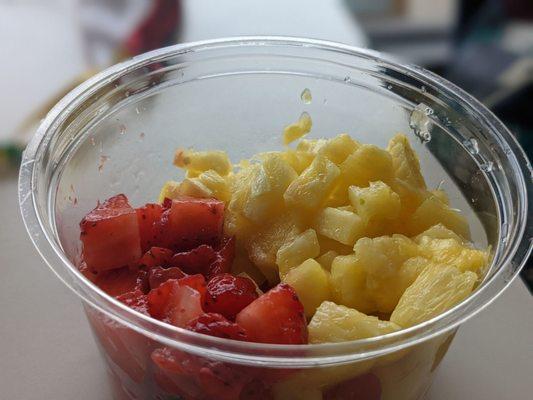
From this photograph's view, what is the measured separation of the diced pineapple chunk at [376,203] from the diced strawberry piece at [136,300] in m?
0.28

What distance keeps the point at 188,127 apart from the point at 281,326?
493mm

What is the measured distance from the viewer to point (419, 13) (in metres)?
2.84

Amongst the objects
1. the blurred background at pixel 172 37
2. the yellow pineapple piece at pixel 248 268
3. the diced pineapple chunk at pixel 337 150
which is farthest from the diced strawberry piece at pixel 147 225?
the blurred background at pixel 172 37

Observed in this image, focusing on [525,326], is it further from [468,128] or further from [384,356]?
[384,356]

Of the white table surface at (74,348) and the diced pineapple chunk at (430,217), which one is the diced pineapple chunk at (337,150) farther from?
the white table surface at (74,348)

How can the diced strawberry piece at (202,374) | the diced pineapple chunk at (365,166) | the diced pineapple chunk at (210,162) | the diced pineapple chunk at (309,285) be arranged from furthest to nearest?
the diced pineapple chunk at (210,162) < the diced pineapple chunk at (365,166) < the diced pineapple chunk at (309,285) < the diced strawberry piece at (202,374)

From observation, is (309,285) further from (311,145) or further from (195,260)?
(311,145)

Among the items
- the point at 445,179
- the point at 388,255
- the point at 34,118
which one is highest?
the point at 34,118

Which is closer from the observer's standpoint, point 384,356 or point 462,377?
point 384,356

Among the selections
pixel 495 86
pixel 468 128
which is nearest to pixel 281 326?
pixel 468 128

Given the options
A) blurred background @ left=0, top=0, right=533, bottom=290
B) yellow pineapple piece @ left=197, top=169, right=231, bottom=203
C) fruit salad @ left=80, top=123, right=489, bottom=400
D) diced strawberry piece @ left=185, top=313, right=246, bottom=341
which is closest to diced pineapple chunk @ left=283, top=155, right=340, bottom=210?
fruit salad @ left=80, top=123, right=489, bottom=400

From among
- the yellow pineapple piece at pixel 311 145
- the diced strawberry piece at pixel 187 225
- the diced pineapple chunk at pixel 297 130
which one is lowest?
the diced strawberry piece at pixel 187 225

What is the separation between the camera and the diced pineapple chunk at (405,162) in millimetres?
1042

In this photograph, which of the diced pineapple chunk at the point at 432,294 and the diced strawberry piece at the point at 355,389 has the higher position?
the diced pineapple chunk at the point at 432,294
